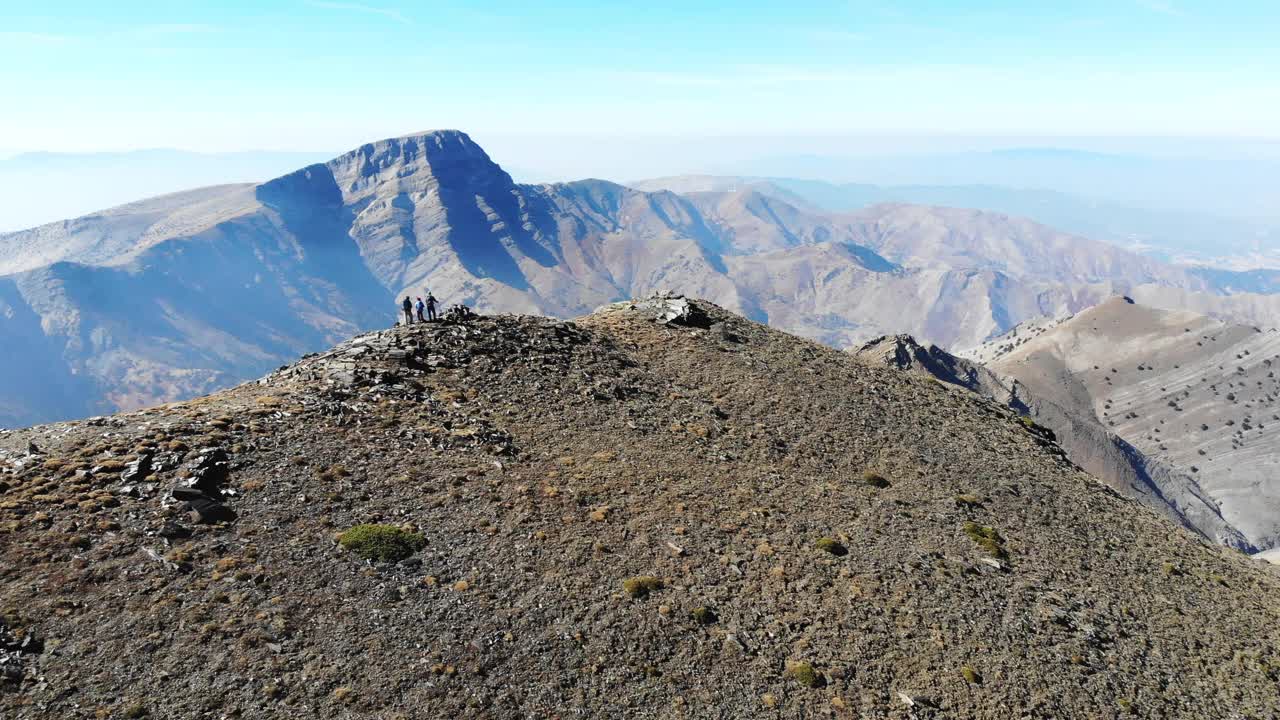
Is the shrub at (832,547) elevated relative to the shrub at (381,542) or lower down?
lower down

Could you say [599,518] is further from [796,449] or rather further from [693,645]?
[796,449]

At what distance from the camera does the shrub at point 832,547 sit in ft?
119

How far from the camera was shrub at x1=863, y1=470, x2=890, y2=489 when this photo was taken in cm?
4544

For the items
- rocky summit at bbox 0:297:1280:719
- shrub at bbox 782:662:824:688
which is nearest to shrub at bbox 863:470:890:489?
rocky summit at bbox 0:297:1280:719

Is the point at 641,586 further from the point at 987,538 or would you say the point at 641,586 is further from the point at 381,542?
the point at 987,538

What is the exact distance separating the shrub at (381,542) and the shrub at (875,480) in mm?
30214

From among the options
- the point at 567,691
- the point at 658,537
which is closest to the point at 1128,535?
the point at 658,537

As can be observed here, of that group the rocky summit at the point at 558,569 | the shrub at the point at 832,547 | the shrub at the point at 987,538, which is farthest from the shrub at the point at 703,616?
the shrub at the point at 987,538

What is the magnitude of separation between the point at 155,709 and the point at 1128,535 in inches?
2247

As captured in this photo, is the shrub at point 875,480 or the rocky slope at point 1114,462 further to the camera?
the rocky slope at point 1114,462

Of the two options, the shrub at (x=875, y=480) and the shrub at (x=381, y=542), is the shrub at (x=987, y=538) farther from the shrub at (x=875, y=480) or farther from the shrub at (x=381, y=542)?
the shrub at (x=381, y=542)

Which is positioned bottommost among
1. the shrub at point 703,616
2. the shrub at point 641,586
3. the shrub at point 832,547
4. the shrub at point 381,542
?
the shrub at point 832,547

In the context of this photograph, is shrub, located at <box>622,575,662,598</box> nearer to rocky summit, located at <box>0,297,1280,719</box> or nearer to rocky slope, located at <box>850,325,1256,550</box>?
rocky summit, located at <box>0,297,1280,719</box>

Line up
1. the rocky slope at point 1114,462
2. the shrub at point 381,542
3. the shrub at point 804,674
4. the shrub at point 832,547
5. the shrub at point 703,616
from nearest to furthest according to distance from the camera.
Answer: the shrub at point 804,674
the shrub at point 703,616
the shrub at point 381,542
the shrub at point 832,547
the rocky slope at point 1114,462
